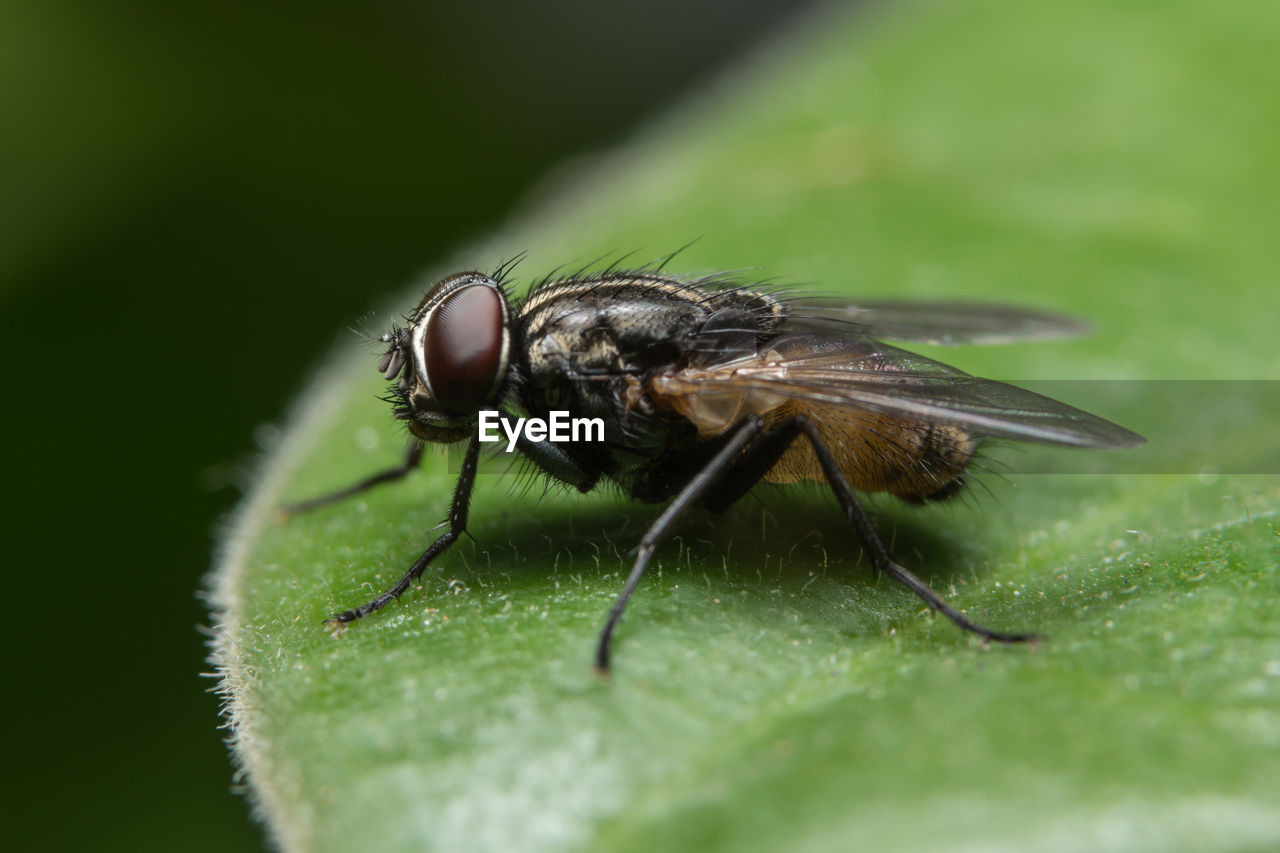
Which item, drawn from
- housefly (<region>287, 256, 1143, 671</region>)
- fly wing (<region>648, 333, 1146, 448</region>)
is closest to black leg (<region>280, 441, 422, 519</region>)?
housefly (<region>287, 256, 1143, 671</region>)

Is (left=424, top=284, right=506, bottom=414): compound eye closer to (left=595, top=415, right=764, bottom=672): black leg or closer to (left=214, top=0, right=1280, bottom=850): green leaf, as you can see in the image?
(left=214, top=0, right=1280, bottom=850): green leaf

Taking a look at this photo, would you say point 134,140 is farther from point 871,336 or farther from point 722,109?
point 871,336

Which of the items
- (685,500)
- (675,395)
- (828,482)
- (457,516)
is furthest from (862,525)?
(457,516)

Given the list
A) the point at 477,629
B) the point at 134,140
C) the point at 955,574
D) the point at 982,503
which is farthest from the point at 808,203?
the point at 134,140

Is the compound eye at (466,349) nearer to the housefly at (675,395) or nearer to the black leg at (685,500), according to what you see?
the housefly at (675,395)

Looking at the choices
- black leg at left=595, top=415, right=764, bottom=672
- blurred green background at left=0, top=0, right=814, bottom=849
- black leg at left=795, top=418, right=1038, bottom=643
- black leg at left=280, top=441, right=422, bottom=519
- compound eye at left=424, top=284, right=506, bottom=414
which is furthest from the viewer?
blurred green background at left=0, top=0, right=814, bottom=849

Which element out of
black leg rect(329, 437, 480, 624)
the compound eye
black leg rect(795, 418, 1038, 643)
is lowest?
black leg rect(795, 418, 1038, 643)
